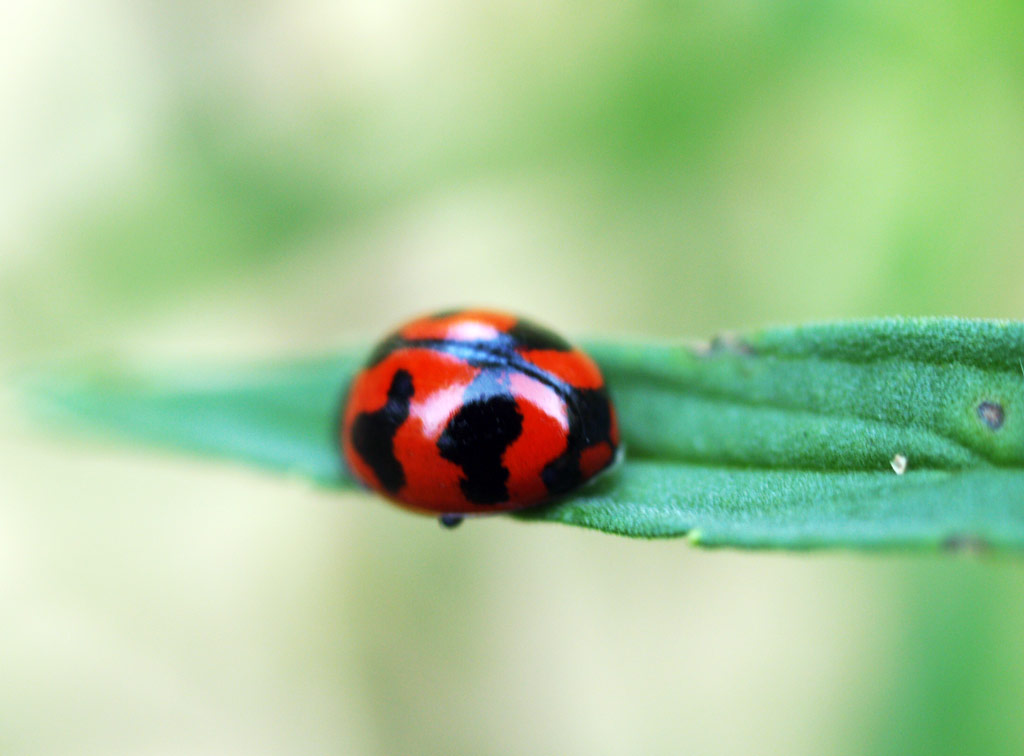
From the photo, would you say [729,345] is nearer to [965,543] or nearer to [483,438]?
[483,438]

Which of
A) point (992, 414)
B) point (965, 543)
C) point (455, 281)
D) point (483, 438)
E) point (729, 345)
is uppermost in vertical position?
point (455, 281)

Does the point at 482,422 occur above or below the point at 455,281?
below

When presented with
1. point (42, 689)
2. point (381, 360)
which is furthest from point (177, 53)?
point (42, 689)

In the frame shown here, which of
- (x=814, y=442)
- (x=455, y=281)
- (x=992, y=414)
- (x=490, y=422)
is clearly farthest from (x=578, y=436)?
(x=455, y=281)

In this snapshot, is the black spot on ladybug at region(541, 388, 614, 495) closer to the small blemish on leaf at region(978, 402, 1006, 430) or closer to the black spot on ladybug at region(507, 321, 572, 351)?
the black spot on ladybug at region(507, 321, 572, 351)

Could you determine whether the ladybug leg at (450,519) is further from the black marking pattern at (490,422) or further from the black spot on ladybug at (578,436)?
the black spot on ladybug at (578,436)

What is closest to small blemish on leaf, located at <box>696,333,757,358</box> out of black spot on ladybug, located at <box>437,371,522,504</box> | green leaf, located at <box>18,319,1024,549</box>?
green leaf, located at <box>18,319,1024,549</box>
